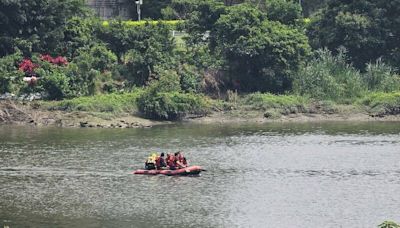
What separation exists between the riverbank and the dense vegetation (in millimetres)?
630

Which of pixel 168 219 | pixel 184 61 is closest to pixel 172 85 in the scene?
pixel 184 61

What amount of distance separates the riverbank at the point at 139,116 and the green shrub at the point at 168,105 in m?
0.60

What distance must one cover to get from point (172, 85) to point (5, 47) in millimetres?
13747

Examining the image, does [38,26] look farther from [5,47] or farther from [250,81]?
[250,81]

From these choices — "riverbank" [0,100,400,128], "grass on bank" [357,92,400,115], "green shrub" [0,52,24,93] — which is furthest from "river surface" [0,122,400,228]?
"grass on bank" [357,92,400,115]

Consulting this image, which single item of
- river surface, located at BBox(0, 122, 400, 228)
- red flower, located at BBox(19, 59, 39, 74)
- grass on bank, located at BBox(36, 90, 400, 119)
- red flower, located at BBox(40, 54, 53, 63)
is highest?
red flower, located at BBox(40, 54, 53, 63)

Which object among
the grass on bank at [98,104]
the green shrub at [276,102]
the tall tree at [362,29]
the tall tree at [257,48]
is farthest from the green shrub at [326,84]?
the grass on bank at [98,104]

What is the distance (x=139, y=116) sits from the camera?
8338cm

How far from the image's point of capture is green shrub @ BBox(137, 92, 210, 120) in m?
83.3

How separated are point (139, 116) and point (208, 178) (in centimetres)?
2224

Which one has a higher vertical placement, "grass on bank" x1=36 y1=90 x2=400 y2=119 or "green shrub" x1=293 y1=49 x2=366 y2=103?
"green shrub" x1=293 y1=49 x2=366 y2=103

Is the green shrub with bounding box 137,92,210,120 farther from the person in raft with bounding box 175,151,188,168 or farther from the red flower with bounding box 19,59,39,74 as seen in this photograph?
the person in raft with bounding box 175,151,188,168

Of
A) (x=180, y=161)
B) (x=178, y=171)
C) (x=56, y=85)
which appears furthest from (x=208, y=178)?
(x=56, y=85)

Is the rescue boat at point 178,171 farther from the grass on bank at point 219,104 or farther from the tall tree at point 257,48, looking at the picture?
the tall tree at point 257,48
